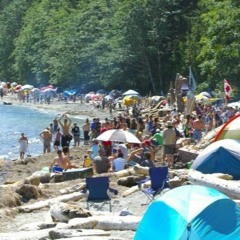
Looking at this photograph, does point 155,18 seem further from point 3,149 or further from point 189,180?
point 189,180

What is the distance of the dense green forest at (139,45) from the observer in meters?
39.1

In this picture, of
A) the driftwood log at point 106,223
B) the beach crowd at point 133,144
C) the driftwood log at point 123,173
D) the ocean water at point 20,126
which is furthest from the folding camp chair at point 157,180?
the ocean water at point 20,126

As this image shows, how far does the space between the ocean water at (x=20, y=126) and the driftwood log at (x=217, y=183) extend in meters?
16.1

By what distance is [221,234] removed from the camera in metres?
10.3

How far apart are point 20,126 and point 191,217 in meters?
41.2

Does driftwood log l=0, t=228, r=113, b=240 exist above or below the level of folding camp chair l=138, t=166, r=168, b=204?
below

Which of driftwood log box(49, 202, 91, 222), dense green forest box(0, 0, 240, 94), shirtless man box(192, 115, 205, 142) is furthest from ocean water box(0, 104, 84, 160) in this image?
driftwood log box(49, 202, 91, 222)

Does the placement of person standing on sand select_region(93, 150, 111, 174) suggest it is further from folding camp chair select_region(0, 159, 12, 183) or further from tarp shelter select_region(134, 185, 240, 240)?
tarp shelter select_region(134, 185, 240, 240)

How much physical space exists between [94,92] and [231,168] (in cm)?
4964

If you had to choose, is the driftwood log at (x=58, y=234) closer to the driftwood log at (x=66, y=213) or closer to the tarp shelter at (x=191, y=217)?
the driftwood log at (x=66, y=213)

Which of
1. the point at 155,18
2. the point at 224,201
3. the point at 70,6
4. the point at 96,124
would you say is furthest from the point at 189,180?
the point at 70,6

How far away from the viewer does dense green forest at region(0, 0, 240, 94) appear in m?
39.1

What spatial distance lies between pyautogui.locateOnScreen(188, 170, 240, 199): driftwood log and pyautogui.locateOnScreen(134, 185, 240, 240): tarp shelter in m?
3.50

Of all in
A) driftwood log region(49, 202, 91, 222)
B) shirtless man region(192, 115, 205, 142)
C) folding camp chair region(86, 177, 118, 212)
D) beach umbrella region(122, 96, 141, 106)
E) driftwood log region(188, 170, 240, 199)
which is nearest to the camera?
driftwood log region(49, 202, 91, 222)
